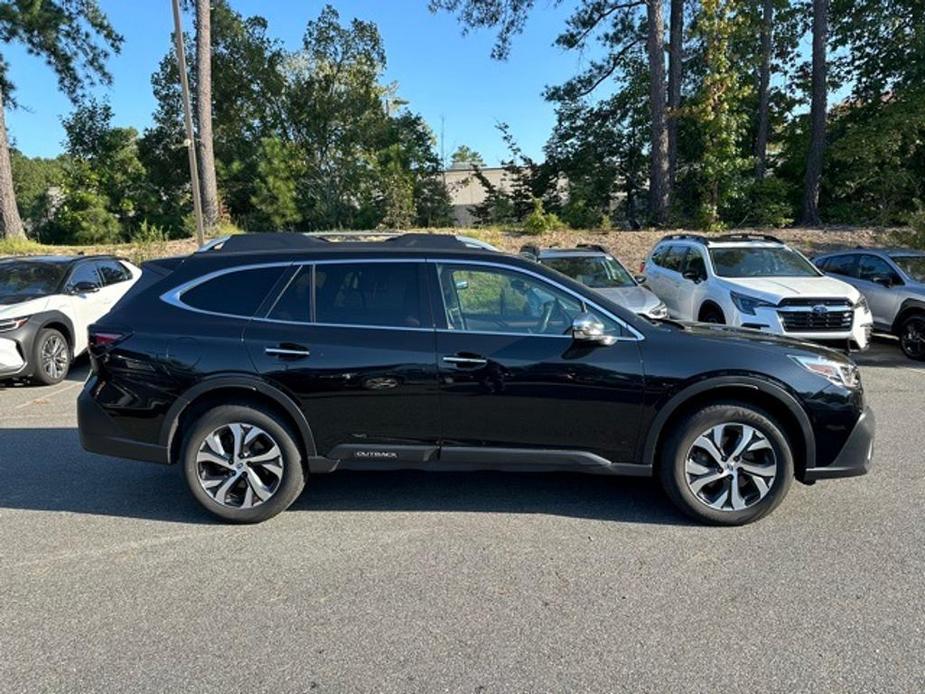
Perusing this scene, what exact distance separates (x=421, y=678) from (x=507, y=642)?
428 mm

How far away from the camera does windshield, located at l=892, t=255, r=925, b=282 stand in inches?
378

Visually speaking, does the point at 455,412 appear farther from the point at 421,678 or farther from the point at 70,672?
the point at 70,672

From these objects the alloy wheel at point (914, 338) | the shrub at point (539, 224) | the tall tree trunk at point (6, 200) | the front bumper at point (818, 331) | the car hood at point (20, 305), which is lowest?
the alloy wheel at point (914, 338)

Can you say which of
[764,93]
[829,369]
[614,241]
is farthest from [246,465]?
[764,93]

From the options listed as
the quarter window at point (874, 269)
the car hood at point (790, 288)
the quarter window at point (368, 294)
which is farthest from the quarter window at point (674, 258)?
the quarter window at point (368, 294)

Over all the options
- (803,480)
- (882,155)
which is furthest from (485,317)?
(882,155)

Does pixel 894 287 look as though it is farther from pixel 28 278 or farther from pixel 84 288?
pixel 28 278

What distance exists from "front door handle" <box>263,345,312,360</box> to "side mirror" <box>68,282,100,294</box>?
6.12 metres

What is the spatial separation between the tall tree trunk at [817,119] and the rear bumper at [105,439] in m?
21.0

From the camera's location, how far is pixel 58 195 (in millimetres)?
27078

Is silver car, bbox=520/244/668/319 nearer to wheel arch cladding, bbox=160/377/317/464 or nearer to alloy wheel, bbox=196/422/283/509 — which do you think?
wheel arch cladding, bbox=160/377/317/464

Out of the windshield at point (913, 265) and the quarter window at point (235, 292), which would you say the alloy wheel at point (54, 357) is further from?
the windshield at point (913, 265)

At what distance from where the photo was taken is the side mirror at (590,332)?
3.73m

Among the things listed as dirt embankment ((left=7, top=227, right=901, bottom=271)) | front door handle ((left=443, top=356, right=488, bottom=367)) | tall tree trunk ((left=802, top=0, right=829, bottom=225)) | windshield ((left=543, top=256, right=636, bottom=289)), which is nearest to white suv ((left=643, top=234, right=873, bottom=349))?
windshield ((left=543, top=256, right=636, bottom=289))
